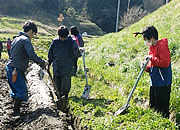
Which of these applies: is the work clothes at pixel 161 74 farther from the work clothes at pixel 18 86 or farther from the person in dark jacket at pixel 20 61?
the work clothes at pixel 18 86

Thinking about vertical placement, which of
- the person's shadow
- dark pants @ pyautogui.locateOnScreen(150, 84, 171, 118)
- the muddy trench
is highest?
dark pants @ pyautogui.locateOnScreen(150, 84, 171, 118)

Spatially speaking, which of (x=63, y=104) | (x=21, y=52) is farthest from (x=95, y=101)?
(x=21, y=52)

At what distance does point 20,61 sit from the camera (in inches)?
192

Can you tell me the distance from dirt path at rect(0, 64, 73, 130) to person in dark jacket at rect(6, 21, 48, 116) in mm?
263

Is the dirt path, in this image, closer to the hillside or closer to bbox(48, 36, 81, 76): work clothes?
the hillside

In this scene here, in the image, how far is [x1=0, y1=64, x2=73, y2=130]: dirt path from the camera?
425cm

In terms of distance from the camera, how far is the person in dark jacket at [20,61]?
4.77m

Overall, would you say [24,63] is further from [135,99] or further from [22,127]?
[135,99]

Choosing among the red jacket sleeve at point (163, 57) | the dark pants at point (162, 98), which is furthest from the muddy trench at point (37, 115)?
the red jacket sleeve at point (163, 57)

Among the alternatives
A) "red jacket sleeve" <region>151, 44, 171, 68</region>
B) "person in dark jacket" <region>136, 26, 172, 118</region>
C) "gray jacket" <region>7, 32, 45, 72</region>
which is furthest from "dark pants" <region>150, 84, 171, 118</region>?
"gray jacket" <region>7, 32, 45, 72</region>

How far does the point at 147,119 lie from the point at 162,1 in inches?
2124

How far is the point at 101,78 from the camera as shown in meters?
7.62

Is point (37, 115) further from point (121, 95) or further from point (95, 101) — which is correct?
point (121, 95)

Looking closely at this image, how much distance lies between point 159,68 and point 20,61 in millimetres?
2782
